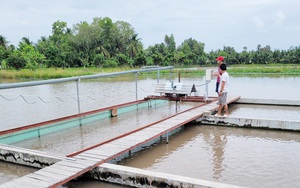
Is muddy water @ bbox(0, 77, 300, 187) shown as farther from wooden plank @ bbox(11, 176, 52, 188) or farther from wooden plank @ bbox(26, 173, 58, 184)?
wooden plank @ bbox(11, 176, 52, 188)

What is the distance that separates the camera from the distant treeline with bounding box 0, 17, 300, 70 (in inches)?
1404

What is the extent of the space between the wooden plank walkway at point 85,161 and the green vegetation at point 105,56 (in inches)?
842

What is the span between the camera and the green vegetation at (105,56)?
3065 cm

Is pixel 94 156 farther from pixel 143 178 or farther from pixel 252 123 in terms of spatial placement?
pixel 252 123

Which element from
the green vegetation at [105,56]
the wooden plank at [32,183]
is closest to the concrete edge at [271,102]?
the wooden plank at [32,183]

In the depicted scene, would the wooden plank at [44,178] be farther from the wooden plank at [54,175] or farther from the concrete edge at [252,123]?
the concrete edge at [252,123]

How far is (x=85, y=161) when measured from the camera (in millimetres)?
4516

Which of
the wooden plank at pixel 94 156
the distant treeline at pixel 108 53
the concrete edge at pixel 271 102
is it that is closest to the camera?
the wooden plank at pixel 94 156

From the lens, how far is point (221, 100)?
7.81 meters

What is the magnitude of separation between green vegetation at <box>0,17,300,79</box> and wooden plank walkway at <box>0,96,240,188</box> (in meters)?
21.4

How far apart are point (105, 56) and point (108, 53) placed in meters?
0.69

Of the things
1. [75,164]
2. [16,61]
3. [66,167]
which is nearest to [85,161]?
[75,164]

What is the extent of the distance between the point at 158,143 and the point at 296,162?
2927 millimetres

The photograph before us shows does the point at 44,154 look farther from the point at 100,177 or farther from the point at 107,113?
the point at 107,113
